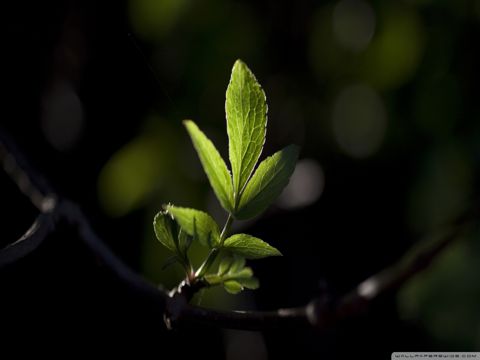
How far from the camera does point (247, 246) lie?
1.56 feet

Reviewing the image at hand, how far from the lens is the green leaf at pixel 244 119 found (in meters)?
0.46

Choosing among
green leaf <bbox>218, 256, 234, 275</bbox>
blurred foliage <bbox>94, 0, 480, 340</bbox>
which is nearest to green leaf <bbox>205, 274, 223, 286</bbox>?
green leaf <bbox>218, 256, 234, 275</bbox>

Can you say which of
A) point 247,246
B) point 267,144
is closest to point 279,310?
point 247,246

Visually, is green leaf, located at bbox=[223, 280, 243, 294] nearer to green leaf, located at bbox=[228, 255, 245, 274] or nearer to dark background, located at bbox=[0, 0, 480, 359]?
green leaf, located at bbox=[228, 255, 245, 274]

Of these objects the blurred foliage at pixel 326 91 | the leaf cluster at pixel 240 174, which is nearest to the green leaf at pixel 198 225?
the leaf cluster at pixel 240 174

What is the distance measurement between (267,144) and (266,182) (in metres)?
0.98

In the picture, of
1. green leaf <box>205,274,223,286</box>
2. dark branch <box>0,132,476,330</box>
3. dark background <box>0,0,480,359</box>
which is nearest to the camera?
dark branch <box>0,132,476,330</box>

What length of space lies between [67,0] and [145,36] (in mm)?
262

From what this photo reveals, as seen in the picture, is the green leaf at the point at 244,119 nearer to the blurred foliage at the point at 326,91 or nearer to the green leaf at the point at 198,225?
the green leaf at the point at 198,225

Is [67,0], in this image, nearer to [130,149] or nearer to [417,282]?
[130,149]

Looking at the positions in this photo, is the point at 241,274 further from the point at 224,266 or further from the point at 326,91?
the point at 326,91

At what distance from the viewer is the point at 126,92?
1.50m

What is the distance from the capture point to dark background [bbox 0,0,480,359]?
50.5 inches

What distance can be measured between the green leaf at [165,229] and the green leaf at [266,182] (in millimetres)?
53
